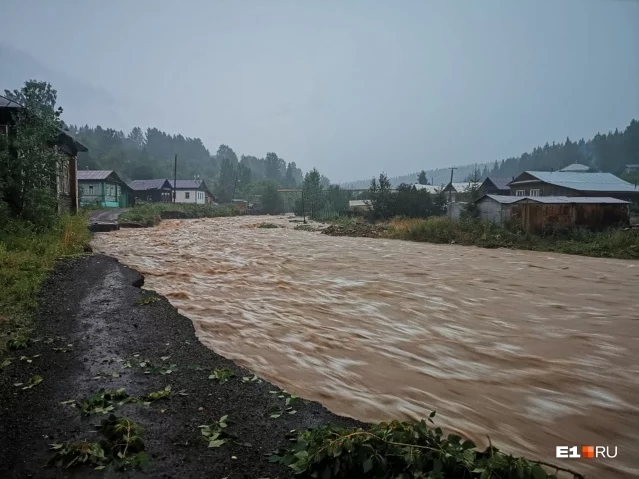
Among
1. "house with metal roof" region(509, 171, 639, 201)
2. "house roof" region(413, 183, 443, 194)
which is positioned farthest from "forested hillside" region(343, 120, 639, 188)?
"house with metal roof" region(509, 171, 639, 201)

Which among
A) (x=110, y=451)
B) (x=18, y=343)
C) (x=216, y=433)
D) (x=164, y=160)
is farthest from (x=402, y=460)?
(x=164, y=160)

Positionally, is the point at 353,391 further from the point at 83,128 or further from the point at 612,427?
the point at 83,128

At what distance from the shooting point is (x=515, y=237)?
62.3 ft

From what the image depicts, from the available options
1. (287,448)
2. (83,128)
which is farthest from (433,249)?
(83,128)

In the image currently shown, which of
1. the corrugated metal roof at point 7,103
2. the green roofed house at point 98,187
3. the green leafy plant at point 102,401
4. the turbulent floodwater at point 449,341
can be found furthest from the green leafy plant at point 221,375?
the green roofed house at point 98,187

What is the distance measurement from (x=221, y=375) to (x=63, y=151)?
17.7 metres

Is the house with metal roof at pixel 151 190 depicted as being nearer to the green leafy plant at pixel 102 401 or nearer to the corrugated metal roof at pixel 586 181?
the corrugated metal roof at pixel 586 181

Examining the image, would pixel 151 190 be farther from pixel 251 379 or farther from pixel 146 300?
pixel 251 379

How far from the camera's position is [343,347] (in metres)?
5.55

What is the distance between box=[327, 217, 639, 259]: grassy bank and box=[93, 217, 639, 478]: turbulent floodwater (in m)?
3.85

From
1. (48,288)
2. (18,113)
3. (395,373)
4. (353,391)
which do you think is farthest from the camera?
(18,113)

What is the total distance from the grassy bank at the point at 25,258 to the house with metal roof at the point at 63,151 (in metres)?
1.97

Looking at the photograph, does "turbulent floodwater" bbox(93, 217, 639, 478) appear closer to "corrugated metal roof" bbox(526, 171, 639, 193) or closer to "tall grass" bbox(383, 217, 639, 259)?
"tall grass" bbox(383, 217, 639, 259)

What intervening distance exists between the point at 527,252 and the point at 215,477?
57.6 ft
